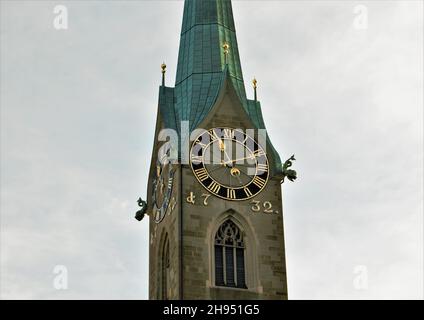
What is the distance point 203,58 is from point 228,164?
5482 mm

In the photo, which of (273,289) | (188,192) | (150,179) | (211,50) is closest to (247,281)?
(273,289)

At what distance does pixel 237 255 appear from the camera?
44500 millimetres

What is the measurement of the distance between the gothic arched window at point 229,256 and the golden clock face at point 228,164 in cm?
115

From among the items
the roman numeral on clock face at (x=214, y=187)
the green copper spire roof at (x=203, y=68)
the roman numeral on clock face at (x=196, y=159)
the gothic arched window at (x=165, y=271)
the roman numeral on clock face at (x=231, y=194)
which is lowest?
the gothic arched window at (x=165, y=271)

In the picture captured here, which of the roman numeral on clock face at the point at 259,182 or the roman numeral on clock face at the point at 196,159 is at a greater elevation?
the roman numeral on clock face at the point at 196,159

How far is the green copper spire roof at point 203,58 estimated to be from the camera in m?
47.5

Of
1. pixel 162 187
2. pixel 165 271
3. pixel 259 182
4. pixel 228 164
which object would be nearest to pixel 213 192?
pixel 228 164

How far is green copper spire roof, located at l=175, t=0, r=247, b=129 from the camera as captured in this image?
47.5 m

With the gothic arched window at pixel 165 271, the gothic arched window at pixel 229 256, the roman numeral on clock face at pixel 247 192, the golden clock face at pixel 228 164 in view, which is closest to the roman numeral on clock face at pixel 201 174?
the golden clock face at pixel 228 164

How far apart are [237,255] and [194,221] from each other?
6.10 feet

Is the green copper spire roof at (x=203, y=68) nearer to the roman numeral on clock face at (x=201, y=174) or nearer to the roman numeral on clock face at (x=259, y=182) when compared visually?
the roman numeral on clock face at (x=259, y=182)

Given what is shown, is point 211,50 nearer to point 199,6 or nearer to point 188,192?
point 199,6

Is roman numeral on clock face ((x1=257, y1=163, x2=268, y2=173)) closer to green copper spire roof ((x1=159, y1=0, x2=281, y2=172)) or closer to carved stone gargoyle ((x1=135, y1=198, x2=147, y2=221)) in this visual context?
green copper spire roof ((x1=159, y1=0, x2=281, y2=172))
